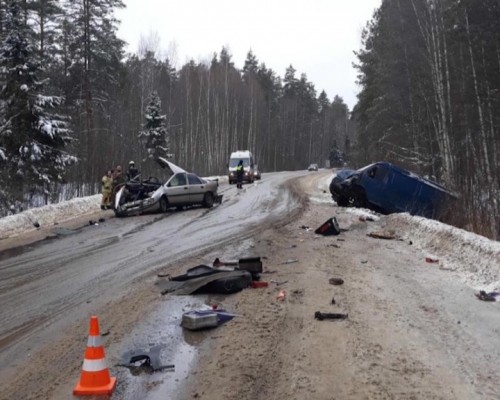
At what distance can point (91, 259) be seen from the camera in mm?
11383

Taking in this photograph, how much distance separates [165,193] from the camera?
68.9 feet

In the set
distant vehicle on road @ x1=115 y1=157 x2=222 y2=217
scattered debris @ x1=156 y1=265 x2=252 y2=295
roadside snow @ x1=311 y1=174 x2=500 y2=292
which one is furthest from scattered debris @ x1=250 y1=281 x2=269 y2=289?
distant vehicle on road @ x1=115 y1=157 x2=222 y2=217

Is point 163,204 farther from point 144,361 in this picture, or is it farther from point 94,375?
point 94,375

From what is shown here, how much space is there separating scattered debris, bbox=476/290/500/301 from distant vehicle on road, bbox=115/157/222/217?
1431 cm

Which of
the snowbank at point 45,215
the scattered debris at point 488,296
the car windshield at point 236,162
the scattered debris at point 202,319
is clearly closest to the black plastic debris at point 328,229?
the scattered debris at point 488,296

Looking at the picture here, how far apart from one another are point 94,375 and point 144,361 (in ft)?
2.56

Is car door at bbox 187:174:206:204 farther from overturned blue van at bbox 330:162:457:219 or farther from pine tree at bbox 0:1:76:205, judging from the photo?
pine tree at bbox 0:1:76:205

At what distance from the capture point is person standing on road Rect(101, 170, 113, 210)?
72.4ft

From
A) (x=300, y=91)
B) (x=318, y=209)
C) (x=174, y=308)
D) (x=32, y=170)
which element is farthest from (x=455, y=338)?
(x=300, y=91)

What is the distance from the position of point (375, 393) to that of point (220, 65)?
80035mm

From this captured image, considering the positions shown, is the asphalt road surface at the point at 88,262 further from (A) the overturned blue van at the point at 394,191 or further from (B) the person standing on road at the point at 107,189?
(B) the person standing on road at the point at 107,189

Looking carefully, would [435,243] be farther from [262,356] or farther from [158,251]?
[262,356]

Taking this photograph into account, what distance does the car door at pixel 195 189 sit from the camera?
72.3ft

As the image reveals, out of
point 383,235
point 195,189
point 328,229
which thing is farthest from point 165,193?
point 383,235
